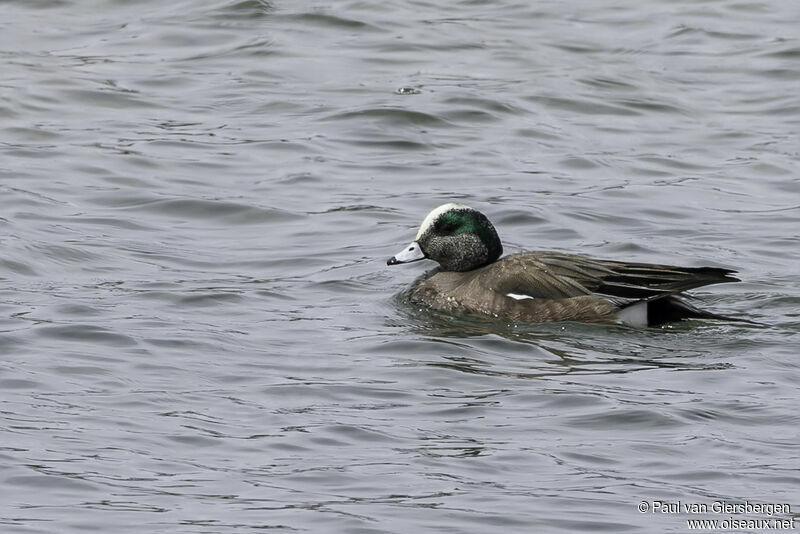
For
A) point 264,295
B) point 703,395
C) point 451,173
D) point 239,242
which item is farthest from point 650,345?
point 451,173

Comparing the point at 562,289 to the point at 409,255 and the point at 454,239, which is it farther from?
the point at 409,255

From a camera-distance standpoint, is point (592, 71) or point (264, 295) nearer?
point (264, 295)

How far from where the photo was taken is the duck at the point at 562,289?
10344 millimetres

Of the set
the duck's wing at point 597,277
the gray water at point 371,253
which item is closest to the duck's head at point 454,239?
the gray water at point 371,253

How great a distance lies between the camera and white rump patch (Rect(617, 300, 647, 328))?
10398mm

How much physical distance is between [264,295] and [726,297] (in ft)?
9.49

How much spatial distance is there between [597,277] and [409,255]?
1.33 m

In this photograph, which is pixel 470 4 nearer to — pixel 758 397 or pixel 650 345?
pixel 650 345

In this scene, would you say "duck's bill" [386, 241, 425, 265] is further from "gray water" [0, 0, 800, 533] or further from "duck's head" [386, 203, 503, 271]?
"gray water" [0, 0, 800, 533]

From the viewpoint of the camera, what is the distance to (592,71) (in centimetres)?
1758

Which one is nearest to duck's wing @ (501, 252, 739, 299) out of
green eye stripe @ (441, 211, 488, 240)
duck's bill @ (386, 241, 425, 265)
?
green eye stripe @ (441, 211, 488, 240)

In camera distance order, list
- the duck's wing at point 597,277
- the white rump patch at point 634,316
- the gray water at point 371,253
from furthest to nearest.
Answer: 1. the white rump patch at point 634,316
2. the duck's wing at point 597,277
3. the gray water at point 371,253

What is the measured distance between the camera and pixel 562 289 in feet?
34.5

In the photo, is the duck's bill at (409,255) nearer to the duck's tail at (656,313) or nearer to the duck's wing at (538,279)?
the duck's wing at (538,279)
